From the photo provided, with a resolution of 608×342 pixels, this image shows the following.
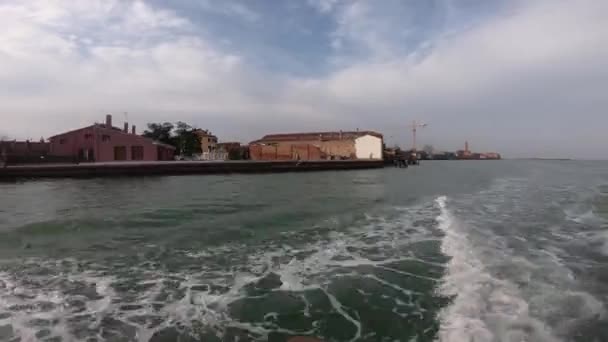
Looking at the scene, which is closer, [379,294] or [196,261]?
[379,294]

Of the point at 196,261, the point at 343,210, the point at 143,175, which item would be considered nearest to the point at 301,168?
the point at 143,175

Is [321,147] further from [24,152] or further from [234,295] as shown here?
[234,295]

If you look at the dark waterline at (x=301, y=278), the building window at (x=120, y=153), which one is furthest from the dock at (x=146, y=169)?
the dark waterline at (x=301, y=278)

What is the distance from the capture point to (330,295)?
4.43m

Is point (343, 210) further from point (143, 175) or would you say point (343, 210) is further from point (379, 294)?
point (143, 175)

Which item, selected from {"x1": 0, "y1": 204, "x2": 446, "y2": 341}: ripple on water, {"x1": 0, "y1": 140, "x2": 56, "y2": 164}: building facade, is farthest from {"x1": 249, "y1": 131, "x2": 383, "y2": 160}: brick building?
{"x1": 0, "y1": 204, "x2": 446, "y2": 341}: ripple on water

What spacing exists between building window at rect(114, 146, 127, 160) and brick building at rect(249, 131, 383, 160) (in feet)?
64.5

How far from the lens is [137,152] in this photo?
38.3 meters

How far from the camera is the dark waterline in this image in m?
3.56

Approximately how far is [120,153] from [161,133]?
1979 cm

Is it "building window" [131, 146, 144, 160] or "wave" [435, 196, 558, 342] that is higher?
"building window" [131, 146, 144, 160]

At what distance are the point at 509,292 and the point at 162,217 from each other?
8.48m

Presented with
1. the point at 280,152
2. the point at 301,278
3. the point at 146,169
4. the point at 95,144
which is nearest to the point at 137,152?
the point at 95,144

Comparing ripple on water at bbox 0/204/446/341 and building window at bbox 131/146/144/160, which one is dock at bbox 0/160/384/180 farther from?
ripple on water at bbox 0/204/446/341
